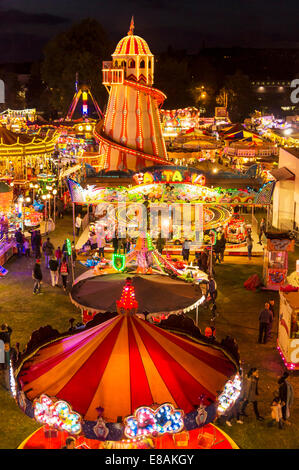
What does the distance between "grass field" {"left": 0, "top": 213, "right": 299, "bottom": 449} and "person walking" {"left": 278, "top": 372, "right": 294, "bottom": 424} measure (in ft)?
0.75

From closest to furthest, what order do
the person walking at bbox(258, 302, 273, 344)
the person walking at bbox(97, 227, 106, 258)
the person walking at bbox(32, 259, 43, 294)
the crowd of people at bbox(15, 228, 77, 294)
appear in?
1. the person walking at bbox(258, 302, 273, 344)
2. the person walking at bbox(32, 259, 43, 294)
3. the crowd of people at bbox(15, 228, 77, 294)
4. the person walking at bbox(97, 227, 106, 258)

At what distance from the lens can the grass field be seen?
9141 mm

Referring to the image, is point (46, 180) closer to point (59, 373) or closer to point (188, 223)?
point (188, 223)

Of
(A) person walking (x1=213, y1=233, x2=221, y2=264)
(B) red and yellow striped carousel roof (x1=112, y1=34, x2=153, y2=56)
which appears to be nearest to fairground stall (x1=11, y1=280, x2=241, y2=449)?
(A) person walking (x1=213, y1=233, x2=221, y2=264)

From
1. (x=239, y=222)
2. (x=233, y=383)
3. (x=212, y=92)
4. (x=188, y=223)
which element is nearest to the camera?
(x=233, y=383)

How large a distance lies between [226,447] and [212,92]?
74.5 meters

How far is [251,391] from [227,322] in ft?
14.4

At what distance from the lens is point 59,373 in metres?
7.37

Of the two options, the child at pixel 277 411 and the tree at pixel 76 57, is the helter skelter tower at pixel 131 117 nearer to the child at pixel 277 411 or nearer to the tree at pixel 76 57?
the child at pixel 277 411

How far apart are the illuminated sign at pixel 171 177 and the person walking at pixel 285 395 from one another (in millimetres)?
10867

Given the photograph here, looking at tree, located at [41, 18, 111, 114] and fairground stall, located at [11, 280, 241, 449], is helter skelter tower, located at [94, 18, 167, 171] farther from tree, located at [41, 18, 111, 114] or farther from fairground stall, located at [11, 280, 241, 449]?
tree, located at [41, 18, 111, 114]

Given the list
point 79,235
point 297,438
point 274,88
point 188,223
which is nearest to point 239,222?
point 188,223

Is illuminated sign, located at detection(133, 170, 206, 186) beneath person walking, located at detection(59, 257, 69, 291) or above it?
above

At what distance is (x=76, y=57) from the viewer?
55938 mm
